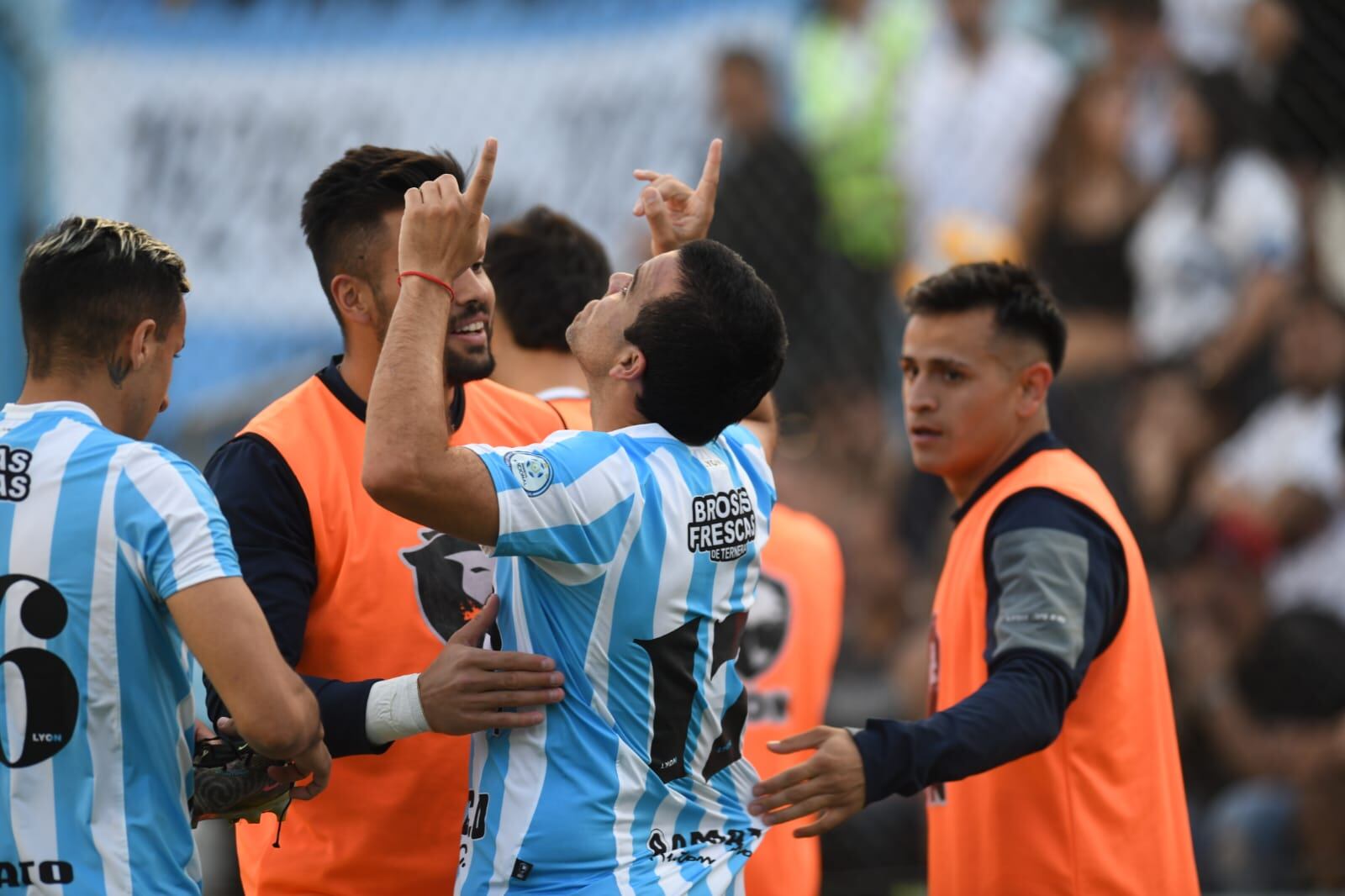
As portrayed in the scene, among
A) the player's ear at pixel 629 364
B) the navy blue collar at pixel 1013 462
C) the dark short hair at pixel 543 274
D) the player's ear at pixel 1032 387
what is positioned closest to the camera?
the player's ear at pixel 629 364

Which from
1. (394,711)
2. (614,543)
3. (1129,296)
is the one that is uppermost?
(1129,296)

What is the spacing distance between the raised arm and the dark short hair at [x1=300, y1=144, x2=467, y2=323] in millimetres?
523

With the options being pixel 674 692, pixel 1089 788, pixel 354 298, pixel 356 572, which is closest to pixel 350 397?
pixel 354 298

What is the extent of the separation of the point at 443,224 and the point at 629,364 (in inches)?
13.9

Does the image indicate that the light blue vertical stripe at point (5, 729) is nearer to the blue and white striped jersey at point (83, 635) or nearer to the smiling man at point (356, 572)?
the blue and white striped jersey at point (83, 635)

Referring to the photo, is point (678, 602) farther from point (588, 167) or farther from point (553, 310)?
point (588, 167)

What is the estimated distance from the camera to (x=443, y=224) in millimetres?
2324

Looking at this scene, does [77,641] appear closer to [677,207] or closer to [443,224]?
[443,224]

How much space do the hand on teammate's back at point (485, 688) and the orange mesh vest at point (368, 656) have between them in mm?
365

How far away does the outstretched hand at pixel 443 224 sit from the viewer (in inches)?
91.2

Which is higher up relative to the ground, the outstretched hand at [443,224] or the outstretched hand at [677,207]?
the outstretched hand at [677,207]

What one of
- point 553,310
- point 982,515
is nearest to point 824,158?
point 553,310

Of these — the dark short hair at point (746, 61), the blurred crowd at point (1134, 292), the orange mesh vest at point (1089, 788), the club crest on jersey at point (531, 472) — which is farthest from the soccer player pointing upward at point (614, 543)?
the dark short hair at point (746, 61)

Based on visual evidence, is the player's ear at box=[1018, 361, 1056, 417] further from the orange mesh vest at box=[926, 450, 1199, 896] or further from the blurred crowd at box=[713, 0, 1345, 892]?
the blurred crowd at box=[713, 0, 1345, 892]
